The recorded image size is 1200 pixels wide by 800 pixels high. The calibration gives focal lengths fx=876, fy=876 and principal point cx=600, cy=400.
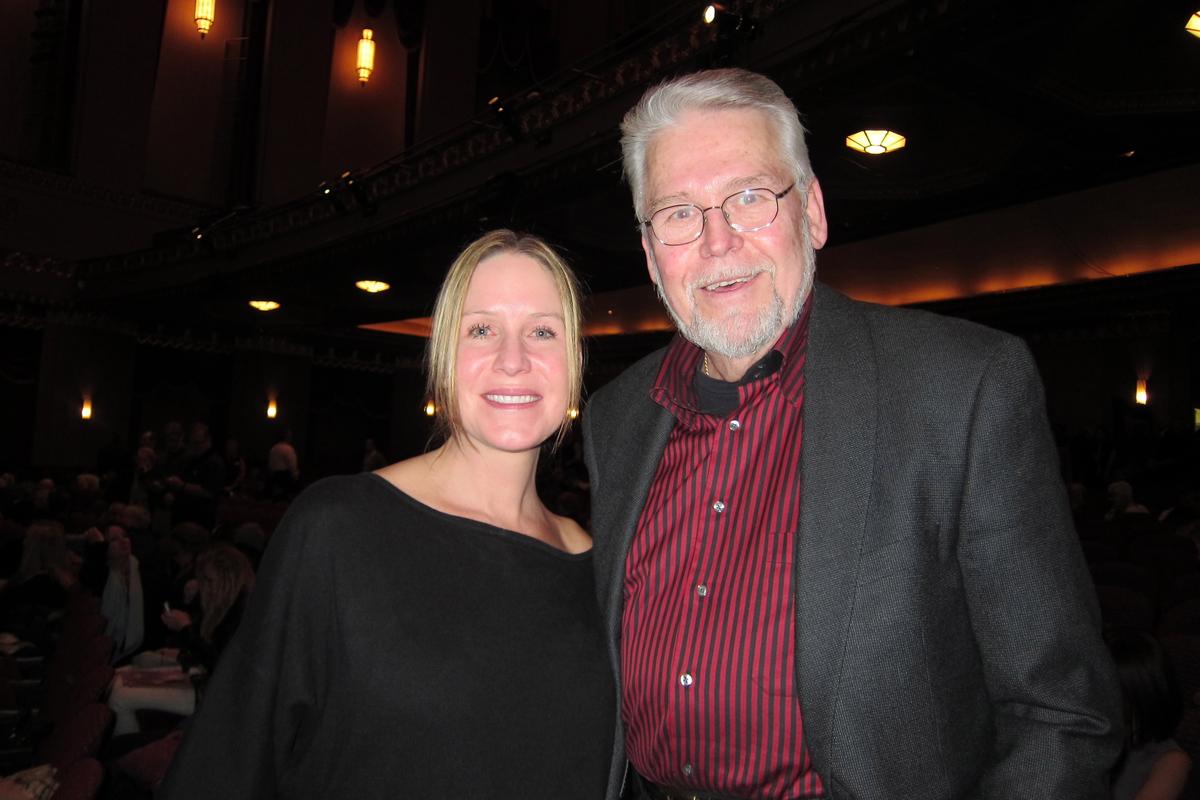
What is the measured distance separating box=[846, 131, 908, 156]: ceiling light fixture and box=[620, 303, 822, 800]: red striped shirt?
591 centimetres

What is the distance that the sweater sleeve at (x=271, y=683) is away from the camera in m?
1.41

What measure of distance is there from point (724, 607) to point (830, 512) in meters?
0.26

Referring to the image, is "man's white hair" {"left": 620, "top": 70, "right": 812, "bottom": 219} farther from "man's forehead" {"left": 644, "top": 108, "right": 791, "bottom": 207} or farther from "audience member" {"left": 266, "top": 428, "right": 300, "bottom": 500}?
"audience member" {"left": 266, "top": 428, "right": 300, "bottom": 500}

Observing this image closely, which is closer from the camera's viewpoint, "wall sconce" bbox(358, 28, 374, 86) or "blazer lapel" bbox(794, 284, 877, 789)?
"blazer lapel" bbox(794, 284, 877, 789)

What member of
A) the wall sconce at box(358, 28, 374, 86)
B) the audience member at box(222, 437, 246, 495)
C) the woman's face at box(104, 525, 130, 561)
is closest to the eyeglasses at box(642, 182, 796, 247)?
the woman's face at box(104, 525, 130, 561)

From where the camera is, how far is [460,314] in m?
1.79

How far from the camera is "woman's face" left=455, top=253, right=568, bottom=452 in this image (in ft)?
5.78

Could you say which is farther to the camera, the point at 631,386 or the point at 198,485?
the point at 198,485

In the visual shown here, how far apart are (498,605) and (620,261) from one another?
29.7 feet

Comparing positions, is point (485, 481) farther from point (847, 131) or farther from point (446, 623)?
point (847, 131)

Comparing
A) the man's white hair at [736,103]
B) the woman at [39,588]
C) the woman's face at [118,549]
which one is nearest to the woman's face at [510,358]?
the man's white hair at [736,103]

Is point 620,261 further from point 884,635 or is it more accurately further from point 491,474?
point 884,635

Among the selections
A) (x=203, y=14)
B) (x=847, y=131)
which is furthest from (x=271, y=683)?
(x=203, y=14)

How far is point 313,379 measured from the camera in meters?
18.2
